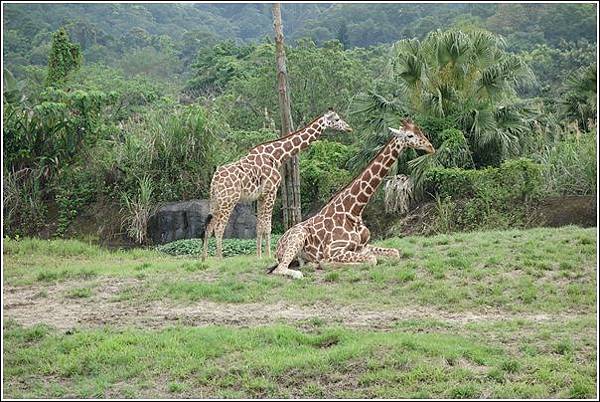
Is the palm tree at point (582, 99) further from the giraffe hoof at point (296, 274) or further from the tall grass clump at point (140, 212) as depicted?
the giraffe hoof at point (296, 274)

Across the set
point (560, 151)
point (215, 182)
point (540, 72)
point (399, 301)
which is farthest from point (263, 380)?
point (540, 72)

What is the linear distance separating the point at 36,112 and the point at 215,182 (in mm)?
8096

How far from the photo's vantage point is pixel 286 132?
1548 centimetres

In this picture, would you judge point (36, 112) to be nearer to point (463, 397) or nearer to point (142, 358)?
point (142, 358)

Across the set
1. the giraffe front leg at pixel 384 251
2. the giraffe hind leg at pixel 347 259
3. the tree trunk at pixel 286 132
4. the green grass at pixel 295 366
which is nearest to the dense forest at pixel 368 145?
the tree trunk at pixel 286 132

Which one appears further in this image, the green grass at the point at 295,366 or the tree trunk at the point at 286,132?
the tree trunk at the point at 286,132

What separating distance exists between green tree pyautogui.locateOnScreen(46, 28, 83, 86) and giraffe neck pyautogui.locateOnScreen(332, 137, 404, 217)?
1370 centimetres

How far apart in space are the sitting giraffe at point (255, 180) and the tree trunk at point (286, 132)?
4.84 ft

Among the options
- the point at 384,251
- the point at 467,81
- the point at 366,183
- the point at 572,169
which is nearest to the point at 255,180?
the point at 366,183

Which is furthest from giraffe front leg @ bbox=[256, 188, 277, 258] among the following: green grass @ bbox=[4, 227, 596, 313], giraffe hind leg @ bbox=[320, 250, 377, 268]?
giraffe hind leg @ bbox=[320, 250, 377, 268]

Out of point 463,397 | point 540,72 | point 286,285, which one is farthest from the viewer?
point 540,72

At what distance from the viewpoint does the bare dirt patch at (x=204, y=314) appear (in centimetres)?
917

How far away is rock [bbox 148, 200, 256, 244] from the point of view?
1758cm

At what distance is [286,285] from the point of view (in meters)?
10.6
